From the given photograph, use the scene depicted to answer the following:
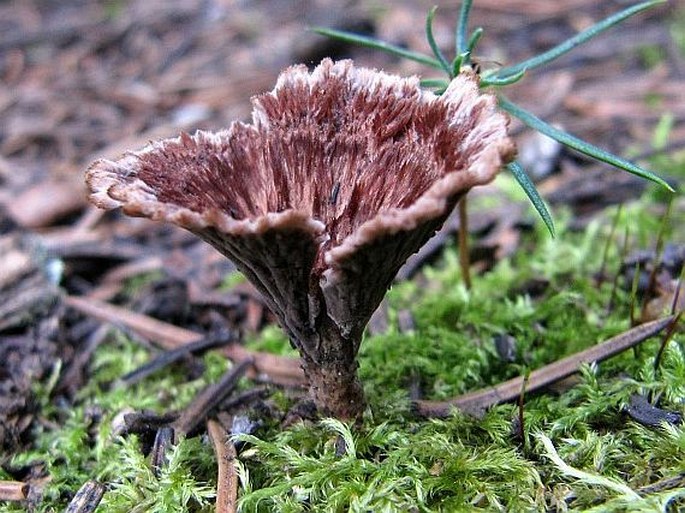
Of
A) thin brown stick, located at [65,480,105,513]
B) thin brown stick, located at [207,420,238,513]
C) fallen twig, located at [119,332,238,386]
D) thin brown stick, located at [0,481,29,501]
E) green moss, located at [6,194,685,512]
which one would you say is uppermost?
green moss, located at [6,194,685,512]

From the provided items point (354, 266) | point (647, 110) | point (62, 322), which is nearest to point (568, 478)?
point (354, 266)

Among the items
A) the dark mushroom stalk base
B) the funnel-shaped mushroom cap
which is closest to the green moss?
the dark mushroom stalk base

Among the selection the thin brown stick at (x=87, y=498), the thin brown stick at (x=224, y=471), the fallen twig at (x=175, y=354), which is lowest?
the fallen twig at (x=175, y=354)

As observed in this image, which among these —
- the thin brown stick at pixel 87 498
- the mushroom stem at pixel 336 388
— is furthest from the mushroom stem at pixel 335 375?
the thin brown stick at pixel 87 498

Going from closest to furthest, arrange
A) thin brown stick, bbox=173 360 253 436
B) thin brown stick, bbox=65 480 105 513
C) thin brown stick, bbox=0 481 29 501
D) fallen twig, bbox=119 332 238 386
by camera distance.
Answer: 1. thin brown stick, bbox=65 480 105 513
2. thin brown stick, bbox=0 481 29 501
3. thin brown stick, bbox=173 360 253 436
4. fallen twig, bbox=119 332 238 386

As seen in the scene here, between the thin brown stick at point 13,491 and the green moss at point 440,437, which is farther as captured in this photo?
the thin brown stick at point 13,491

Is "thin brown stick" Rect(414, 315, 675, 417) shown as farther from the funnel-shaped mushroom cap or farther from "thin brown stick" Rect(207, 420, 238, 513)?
"thin brown stick" Rect(207, 420, 238, 513)

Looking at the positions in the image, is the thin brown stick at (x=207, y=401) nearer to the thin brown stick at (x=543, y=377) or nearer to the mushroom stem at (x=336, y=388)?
the mushroom stem at (x=336, y=388)

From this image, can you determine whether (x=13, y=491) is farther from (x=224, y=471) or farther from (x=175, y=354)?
(x=175, y=354)
